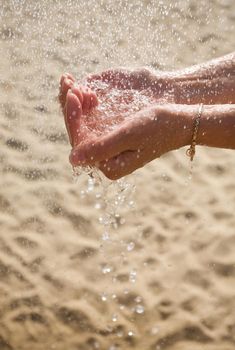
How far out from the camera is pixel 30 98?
9.05 feet

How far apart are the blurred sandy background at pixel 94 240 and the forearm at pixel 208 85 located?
61cm

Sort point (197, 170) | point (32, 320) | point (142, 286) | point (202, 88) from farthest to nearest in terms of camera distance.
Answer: point (197, 170)
point (142, 286)
point (32, 320)
point (202, 88)

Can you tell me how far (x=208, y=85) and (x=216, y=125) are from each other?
1.10 ft

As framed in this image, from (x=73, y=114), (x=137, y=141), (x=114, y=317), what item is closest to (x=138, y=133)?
(x=137, y=141)

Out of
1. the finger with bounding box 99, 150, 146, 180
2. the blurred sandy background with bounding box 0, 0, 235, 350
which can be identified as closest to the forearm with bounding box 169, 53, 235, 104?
the finger with bounding box 99, 150, 146, 180

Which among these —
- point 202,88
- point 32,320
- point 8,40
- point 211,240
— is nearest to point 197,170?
point 211,240

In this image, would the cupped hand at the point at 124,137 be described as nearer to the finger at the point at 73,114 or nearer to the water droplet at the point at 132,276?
the finger at the point at 73,114

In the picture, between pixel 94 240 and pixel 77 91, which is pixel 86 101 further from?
pixel 94 240

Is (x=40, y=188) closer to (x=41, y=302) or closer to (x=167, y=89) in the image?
(x=41, y=302)

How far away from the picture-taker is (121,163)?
4.61 ft

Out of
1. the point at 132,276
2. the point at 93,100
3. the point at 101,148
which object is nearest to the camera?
the point at 101,148

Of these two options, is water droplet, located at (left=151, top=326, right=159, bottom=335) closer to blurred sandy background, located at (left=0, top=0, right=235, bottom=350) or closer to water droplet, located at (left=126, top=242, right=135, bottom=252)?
blurred sandy background, located at (left=0, top=0, right=235, bottom=350)

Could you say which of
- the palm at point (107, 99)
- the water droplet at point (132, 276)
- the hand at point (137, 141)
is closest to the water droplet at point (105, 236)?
the water droplet at point (132, 276)

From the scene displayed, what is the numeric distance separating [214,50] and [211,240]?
1.37 metres
